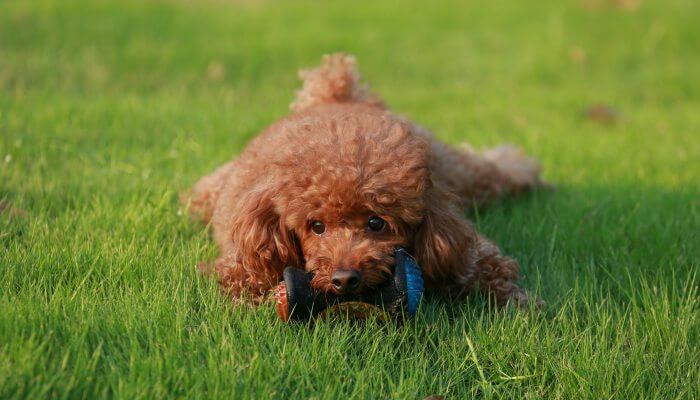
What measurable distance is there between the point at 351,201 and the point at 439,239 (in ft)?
1.68

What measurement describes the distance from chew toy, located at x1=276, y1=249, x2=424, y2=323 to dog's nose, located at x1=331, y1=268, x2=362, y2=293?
0.32 feet

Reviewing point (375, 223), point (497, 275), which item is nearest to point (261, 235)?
point (375, 223)

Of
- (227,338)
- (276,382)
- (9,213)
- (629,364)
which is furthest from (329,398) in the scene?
(9,213)

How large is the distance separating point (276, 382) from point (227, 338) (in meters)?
0.32

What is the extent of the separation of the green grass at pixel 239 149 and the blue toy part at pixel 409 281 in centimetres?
15

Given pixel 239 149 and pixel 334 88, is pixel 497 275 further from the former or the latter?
pixel 239 149

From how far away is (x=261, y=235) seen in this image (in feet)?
12.9

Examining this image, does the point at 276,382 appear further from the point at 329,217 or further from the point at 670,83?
the point at 670,83

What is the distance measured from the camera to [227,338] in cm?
335

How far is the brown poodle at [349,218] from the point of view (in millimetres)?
3717

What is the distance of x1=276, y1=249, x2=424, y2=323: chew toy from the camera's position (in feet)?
11.8

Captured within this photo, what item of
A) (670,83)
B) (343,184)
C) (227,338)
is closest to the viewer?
(227,338)

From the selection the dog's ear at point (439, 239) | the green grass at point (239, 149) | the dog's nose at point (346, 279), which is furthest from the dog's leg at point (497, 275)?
the dog's nose at point (346, 279)

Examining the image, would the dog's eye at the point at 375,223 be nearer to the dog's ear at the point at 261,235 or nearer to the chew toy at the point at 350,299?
the chew toy at the point at 350,299
